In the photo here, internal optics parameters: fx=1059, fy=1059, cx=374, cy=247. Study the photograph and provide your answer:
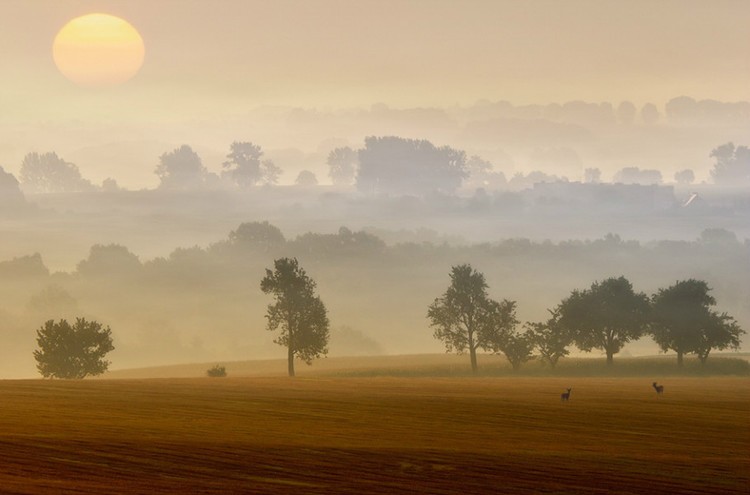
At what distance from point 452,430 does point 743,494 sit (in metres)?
17.2

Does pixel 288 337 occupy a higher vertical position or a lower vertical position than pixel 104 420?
higher

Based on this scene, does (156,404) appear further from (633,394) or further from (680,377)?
(680,377)

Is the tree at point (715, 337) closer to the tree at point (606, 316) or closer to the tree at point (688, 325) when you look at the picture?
the tree at point (688, 325)

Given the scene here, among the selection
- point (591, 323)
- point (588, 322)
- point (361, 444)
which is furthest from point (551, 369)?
point (361, 444)

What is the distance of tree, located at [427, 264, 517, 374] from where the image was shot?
123500 millimetres

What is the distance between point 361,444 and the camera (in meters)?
40.7

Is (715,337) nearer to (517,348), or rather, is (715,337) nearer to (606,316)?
(606,316)

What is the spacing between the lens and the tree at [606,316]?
12375 cm

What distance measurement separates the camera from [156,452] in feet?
119

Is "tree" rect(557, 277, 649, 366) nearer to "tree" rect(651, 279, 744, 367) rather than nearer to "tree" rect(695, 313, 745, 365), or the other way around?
"tree" rect(651, 279, 744, 367)

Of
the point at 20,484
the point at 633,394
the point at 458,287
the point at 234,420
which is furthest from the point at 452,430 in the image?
the point at 458,287

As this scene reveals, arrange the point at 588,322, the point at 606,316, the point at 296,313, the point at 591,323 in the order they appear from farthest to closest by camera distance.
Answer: the point at 606,316 → the point at 591,323 → the point at 588,322 → the point at 296,313

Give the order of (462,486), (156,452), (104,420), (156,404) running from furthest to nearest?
(156,404) → (104,420) → (156,452) → (462,486)

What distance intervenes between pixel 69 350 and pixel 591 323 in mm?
58611
